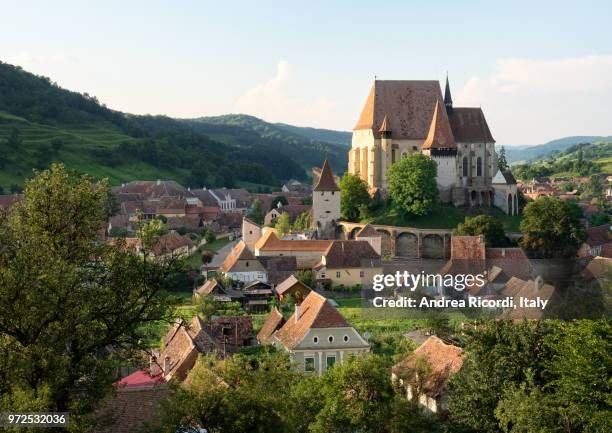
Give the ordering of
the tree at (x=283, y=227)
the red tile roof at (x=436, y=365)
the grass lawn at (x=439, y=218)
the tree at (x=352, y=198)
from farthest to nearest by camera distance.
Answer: the tree at (x=283, y=227) → the tree at (x=352, y=198) → the grass lawn at (x=439, y=218) → the red tile roof at (x=436, y=365)

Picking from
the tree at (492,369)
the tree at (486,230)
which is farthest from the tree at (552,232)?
the tree at (492,369)

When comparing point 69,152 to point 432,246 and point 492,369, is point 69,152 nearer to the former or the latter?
point 432,246

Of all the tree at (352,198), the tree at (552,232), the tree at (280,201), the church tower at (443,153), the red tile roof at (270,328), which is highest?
the church tower at (443,153)

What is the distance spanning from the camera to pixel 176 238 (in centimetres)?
7300

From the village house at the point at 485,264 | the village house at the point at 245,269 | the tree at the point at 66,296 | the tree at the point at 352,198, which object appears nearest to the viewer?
the tree at the point at 66,296

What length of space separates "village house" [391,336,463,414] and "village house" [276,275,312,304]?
21.9 m

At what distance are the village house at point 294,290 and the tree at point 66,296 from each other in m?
33.4

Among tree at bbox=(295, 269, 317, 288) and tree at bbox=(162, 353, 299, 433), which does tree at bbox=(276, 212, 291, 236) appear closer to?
tree at bbox=(295, 269, 317, 288)

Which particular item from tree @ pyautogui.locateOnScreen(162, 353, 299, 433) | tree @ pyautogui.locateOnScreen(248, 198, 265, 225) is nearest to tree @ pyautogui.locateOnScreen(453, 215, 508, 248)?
tree @ pyautogui.locateOnScreen(248, 198, 265, 225)

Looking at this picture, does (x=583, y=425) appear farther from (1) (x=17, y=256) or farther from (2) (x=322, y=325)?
(1) (x=17, y=256)

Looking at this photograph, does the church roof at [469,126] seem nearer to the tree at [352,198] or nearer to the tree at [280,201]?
the tree at [352,198]

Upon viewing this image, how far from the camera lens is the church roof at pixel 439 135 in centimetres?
7181

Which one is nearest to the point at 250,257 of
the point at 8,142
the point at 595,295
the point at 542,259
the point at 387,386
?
the point at 542,259

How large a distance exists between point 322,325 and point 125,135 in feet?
458
